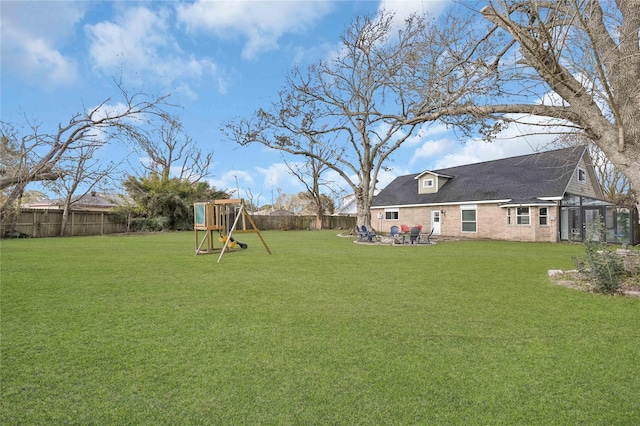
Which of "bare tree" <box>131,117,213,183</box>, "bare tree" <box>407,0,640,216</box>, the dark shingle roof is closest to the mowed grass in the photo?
"bare tree" <box>407,0,640,216</box>

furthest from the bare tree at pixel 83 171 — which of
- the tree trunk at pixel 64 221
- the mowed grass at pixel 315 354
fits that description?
the mowed grass at pixel 315 354

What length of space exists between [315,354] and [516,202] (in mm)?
18254

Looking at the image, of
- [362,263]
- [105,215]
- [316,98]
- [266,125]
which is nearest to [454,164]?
[316,98]

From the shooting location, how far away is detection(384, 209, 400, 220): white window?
26.0m

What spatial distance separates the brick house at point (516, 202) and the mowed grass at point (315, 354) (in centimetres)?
1119

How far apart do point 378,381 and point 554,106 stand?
18.7 feet

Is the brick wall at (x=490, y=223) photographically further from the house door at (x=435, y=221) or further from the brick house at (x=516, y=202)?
the house door at (x=435, y=221)

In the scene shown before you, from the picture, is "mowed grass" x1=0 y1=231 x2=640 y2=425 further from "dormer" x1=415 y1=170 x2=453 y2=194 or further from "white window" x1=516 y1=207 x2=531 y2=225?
"dormer" x1=415 y1=170 x2=453 y2=194

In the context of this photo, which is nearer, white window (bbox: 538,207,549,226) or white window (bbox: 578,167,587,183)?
white window (bbox: 538,207,549,226)

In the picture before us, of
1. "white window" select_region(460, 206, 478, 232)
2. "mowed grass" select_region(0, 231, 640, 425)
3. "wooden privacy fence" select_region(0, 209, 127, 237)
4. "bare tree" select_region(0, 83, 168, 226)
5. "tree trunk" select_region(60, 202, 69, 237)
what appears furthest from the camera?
"tree trunk" select_region(60, 202, 69, 237)

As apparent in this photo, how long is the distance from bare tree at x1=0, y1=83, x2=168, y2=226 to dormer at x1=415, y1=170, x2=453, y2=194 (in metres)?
16.8

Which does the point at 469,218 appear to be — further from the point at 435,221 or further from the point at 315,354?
the point at 315,354

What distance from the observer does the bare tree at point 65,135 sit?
38.3 ft

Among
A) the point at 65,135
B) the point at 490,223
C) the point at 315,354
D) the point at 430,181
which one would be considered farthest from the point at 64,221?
the point at 490,223
